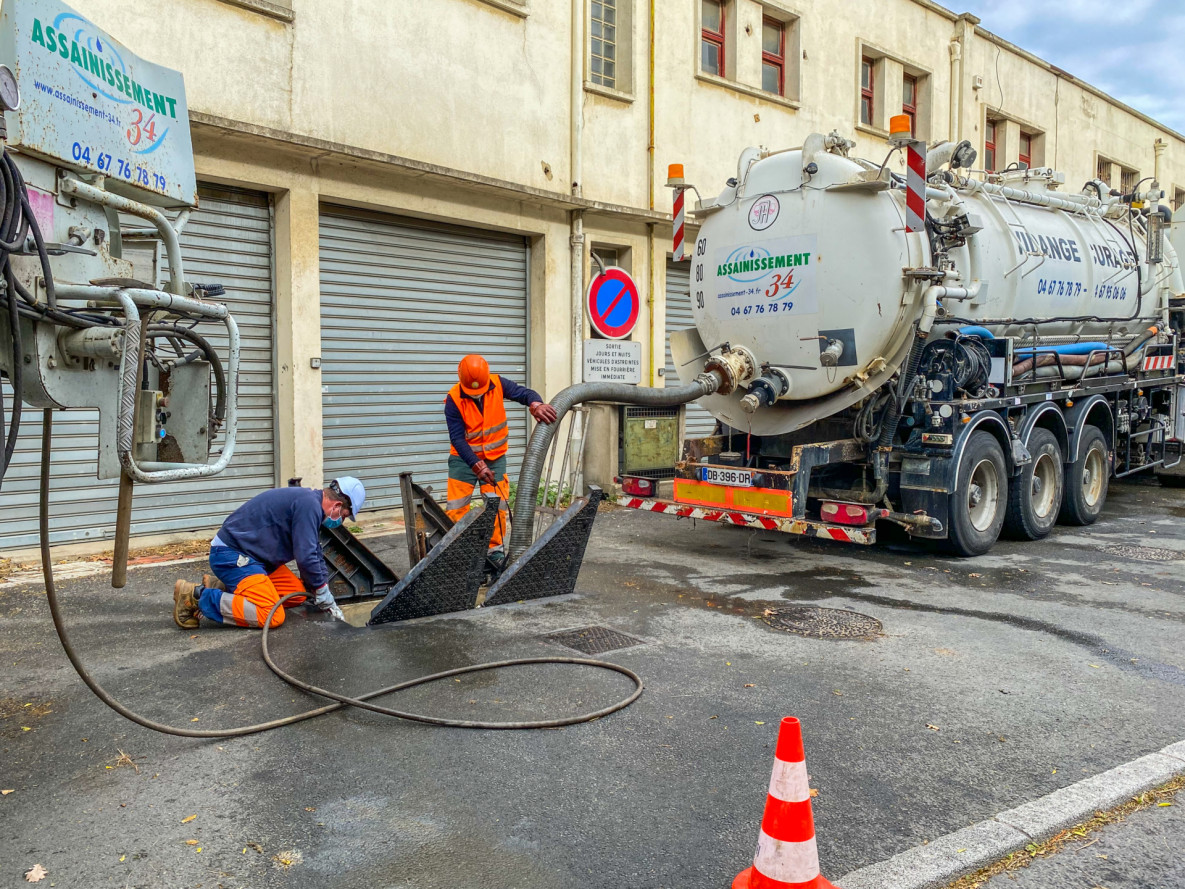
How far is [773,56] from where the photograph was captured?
13820 mm

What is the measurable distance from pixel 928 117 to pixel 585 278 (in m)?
8.83

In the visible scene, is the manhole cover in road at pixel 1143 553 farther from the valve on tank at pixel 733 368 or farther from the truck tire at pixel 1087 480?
the valve on tank at pixel 733 368

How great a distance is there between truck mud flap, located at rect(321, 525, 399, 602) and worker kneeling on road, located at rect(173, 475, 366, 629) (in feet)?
1.55

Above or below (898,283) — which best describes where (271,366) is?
below

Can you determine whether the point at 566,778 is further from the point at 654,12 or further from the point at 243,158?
the point at 654,12

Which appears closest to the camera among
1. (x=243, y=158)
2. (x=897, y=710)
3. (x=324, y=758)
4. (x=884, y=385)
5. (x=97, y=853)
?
(x=97, y=853)

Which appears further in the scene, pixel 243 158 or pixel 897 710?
pixel 243 158

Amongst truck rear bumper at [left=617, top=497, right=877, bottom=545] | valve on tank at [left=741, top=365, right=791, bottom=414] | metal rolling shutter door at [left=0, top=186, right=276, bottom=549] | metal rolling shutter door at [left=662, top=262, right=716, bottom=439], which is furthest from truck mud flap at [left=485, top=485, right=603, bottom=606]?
metal rolling shutter door at [left=662, top=262, right=716, bottom=439]

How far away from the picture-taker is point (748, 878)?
270 centimetres

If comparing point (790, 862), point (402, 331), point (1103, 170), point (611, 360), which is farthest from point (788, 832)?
point (1103, 170)

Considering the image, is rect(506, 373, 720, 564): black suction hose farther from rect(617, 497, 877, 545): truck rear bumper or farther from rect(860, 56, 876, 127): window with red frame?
rect(860, 56, 876, 127): window with red frame

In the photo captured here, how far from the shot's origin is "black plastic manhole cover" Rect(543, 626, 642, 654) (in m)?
5.24

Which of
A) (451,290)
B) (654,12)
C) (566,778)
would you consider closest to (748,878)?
(566,778)

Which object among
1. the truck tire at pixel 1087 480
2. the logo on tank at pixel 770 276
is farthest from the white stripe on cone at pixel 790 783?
the truck tire at pixel 1087 480
